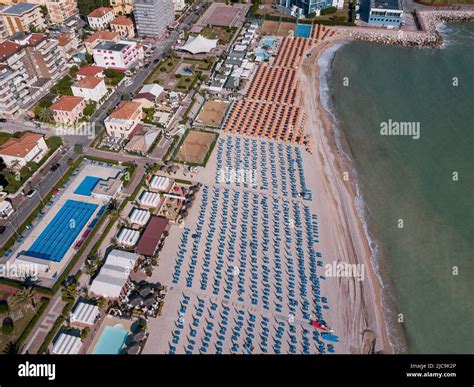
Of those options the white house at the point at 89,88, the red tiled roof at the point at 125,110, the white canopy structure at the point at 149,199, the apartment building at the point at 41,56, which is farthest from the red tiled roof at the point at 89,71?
the white canopy structure at the point at 149,199

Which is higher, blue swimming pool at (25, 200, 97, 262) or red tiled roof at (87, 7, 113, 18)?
red tiled roof at (87, 7, 113, 18)

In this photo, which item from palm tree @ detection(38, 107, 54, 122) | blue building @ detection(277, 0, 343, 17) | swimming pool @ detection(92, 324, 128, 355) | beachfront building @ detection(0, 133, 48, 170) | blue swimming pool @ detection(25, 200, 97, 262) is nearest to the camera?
swimming pool @ detection(92, 324, 128, 355)

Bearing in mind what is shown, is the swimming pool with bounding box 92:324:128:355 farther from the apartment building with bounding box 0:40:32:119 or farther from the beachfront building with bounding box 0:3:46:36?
the beachfront building with bounding box 0:3:46:36

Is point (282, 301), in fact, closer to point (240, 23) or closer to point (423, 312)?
point (423, 312)

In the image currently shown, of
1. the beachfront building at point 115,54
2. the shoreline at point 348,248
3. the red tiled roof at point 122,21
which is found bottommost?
the shoreline at point 348,248

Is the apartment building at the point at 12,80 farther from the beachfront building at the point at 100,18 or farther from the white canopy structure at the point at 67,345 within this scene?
the white canopy structure at the point at 67,345

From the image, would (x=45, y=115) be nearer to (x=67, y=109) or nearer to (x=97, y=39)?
(x=67, y=109)

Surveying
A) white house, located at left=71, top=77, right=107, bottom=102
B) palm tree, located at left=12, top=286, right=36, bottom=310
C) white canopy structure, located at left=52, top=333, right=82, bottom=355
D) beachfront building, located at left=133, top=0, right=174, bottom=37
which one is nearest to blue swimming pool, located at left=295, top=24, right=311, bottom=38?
beachfront building, located at left=133, top=0, right=174, bottom=37
